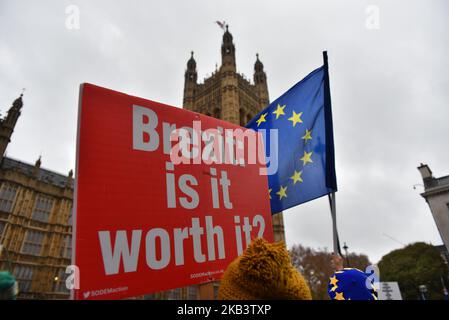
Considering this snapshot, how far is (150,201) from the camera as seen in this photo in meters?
1.79

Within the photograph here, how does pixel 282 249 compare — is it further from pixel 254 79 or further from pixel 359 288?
pixel 254 79

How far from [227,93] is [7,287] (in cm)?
3232

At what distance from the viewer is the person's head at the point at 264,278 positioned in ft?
3.27

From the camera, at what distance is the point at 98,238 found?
1.50 m

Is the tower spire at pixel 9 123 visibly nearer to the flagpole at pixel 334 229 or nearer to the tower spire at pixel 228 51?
the tower spire at pixel 228 51

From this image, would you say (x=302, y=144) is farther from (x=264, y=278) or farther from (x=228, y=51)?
(x=228, y=51)

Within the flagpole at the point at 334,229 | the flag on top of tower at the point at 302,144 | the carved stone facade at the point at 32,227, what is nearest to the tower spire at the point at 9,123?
the carved stone facade at the point at 32,227

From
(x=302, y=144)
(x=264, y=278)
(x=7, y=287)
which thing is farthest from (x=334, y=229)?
(x=7, y=287)

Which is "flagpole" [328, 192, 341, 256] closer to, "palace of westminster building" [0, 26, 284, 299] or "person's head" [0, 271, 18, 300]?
"person's head" [0, 271, 18, 300]

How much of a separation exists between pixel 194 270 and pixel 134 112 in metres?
1.32

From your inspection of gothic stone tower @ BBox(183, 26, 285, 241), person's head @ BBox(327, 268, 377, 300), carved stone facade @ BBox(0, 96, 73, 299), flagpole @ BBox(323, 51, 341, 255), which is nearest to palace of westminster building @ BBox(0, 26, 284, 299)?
carved stone facade @ BBox(0, 96, 73, 299)

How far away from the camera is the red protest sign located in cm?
150
